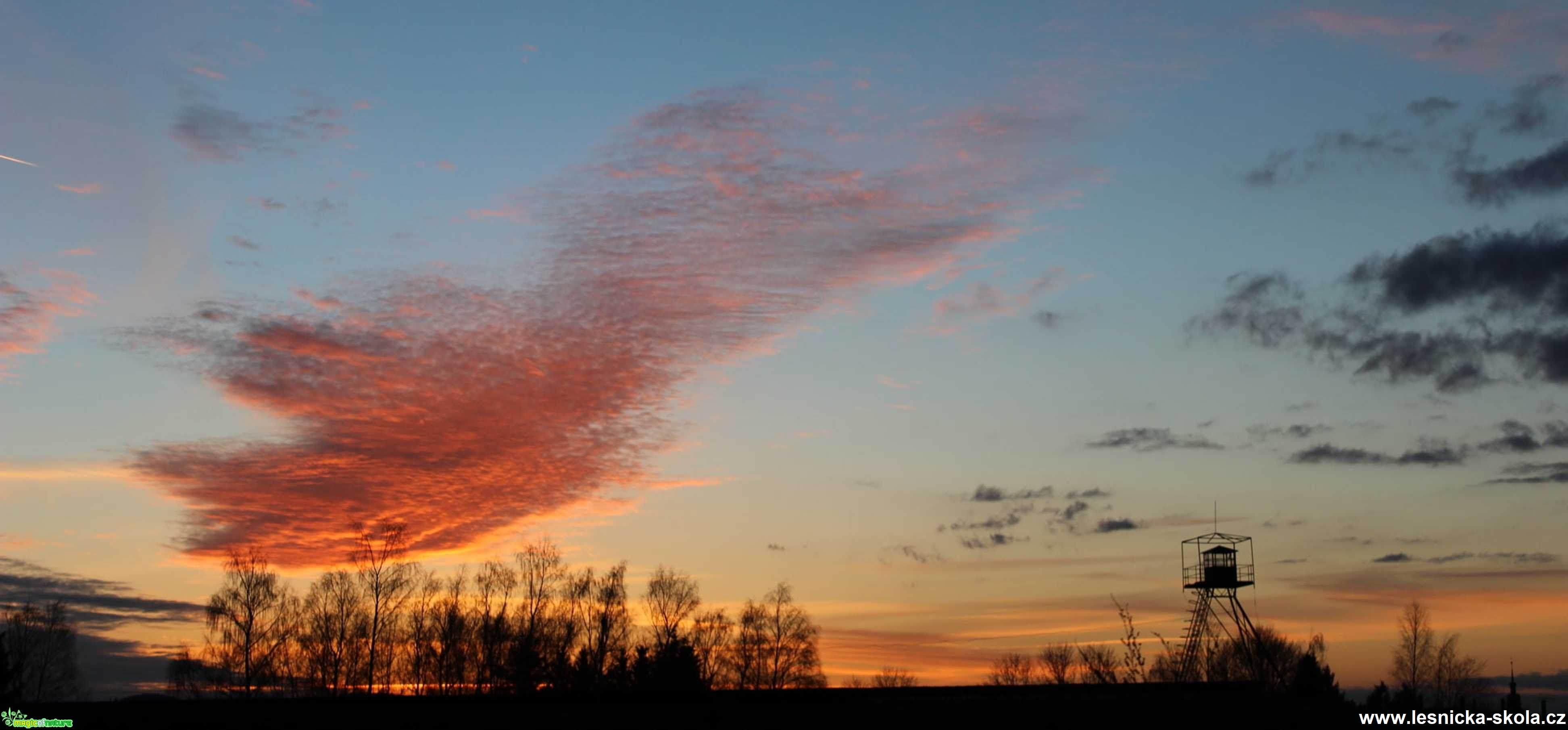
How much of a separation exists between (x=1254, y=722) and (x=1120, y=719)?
4.97 meters

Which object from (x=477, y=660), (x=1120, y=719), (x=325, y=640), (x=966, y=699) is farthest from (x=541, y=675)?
(x=1120, y=719)

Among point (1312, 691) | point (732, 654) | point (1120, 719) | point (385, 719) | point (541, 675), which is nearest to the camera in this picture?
point (1120, 719)

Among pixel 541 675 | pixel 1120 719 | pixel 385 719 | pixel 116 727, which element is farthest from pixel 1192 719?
pixel 541 675

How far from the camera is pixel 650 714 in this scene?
4034 centimetres

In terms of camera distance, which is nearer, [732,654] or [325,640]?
[325,640]

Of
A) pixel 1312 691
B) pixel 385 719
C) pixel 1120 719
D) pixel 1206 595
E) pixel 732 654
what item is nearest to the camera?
pixel 1120 719

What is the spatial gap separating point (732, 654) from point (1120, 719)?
2840 inches

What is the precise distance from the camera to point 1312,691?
48031 millimetres

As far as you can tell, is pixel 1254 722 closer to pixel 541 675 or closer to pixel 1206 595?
pixel 1206 595

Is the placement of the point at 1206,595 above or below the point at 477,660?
above

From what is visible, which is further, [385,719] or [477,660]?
[477,660]

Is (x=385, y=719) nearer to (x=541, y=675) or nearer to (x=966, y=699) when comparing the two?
(x=966, y=699)

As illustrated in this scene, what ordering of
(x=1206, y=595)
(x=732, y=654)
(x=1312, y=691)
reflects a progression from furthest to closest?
(x=732, y=654) < (x=1206, y=595) < (x=1312, y=691)

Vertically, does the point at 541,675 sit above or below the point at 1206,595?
below
